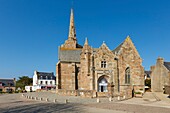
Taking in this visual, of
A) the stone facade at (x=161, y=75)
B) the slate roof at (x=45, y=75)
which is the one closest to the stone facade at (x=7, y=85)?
the slate roof at (x=45, y=75)

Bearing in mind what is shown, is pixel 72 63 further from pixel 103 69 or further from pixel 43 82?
Result: pixel 43 82

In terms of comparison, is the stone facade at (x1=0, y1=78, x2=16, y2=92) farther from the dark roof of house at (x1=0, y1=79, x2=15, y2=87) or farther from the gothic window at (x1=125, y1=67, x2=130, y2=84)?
the gothic window at (x1=125, y1=67, x2=130, y2=84)

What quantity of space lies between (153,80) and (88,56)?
17.8 metres

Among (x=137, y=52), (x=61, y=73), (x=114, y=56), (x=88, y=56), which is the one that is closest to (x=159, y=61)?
(x=137, y=52)

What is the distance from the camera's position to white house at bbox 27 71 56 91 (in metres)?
73.7

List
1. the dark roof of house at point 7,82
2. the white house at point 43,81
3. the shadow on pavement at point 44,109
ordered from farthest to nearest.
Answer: the dark roof of house at point 7,82 → the white house at point 43,81 → the shadow on pavement at point 44,109

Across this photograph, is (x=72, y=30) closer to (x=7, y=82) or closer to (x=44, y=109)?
(x=7, y=82)

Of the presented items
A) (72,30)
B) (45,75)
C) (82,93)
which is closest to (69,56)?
(82,93)

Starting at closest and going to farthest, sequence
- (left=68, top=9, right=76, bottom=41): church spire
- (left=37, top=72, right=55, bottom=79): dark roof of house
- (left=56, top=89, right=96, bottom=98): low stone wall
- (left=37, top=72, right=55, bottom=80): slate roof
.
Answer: (left=56, top=89, right=96, bottom=98): low stone wall → (left=68, top=9, right=76, bottom=41): church spire → (left=37, top=72, right=55, bottom=80): slate roof → (left=37, top=72, right=55, bottom=79): dark roof of house

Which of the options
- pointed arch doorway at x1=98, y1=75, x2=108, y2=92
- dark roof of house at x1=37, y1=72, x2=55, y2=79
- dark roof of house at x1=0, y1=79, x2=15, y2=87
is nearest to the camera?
pointed arch doorway at x1=98, y1=75, x2=108, y2=92

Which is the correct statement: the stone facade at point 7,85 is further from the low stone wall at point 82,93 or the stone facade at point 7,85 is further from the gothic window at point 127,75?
the gothic window at point 127,75

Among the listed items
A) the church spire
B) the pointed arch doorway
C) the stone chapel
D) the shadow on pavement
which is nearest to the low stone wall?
the stone chapel

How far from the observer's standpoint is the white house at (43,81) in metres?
73.7

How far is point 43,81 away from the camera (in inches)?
2945
